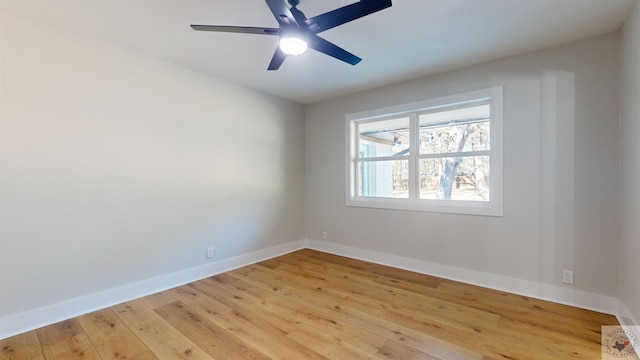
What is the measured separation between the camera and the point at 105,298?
256cm

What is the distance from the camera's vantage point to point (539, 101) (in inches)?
106

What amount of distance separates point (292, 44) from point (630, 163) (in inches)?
106

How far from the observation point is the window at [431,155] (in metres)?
3.02

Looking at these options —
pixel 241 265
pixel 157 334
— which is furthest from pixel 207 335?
pixel 241 265

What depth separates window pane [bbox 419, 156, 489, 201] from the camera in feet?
10.2

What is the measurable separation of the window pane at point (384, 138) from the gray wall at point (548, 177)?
1.52 feet

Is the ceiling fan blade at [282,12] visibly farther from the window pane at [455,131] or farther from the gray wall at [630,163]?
the gray wall at [630,163]

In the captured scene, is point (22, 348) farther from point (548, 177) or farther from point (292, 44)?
point (548, 177)

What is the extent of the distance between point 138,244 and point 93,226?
429 mm

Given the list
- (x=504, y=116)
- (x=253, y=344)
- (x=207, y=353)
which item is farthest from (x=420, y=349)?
(x=504, y=116)

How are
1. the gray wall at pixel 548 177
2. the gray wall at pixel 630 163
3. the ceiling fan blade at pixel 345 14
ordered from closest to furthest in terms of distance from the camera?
the ceiling fan blade at pixel 345 14 → the gray wall at pixel 630 163 → the gray wall at pixel 548 177

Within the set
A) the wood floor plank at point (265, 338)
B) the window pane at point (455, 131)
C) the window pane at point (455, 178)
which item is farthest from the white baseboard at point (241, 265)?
the window pane at point (455, 131)

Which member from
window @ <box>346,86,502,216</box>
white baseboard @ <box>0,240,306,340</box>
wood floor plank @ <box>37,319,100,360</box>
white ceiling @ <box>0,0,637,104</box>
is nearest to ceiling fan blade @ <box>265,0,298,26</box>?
white ceiling @ <box>0,0,637,104</box>

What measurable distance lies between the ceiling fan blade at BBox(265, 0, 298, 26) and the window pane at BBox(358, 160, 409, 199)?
2465 mm
